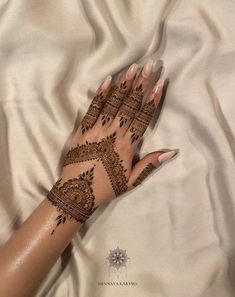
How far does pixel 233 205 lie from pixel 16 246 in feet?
1.63

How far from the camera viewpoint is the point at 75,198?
1.04 meters

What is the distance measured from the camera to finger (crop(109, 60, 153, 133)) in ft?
3.48

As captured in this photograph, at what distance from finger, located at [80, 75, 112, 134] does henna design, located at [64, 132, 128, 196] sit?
0.14 feet

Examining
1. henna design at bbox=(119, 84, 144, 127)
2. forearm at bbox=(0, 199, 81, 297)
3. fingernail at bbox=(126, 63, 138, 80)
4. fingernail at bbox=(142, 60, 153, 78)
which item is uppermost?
fingernail at bbox=(126, 63, 138, 80)

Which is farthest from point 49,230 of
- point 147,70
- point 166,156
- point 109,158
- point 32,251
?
point 147,70

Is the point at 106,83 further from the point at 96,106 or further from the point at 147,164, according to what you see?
the point at 147,164

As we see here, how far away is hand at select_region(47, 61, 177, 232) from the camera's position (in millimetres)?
1059

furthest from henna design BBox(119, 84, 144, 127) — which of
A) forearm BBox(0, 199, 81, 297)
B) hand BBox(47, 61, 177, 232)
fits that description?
forearm BBox(0, 199, 81, 297)

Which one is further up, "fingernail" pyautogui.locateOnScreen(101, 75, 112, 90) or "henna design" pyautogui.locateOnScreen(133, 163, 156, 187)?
"fingernail" pyautogui.locateOnScreen(101, 75, 112, 90)

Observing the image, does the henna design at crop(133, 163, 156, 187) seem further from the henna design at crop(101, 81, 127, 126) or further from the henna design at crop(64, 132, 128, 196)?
the henna design at crop(101, 81, 127, 126)

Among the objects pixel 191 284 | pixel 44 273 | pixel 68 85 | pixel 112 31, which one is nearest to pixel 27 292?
pixel 44 273

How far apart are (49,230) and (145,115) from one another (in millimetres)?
336

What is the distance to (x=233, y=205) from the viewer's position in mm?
1071

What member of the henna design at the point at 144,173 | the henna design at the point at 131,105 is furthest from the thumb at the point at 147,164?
the henna design at the point at 131,105
